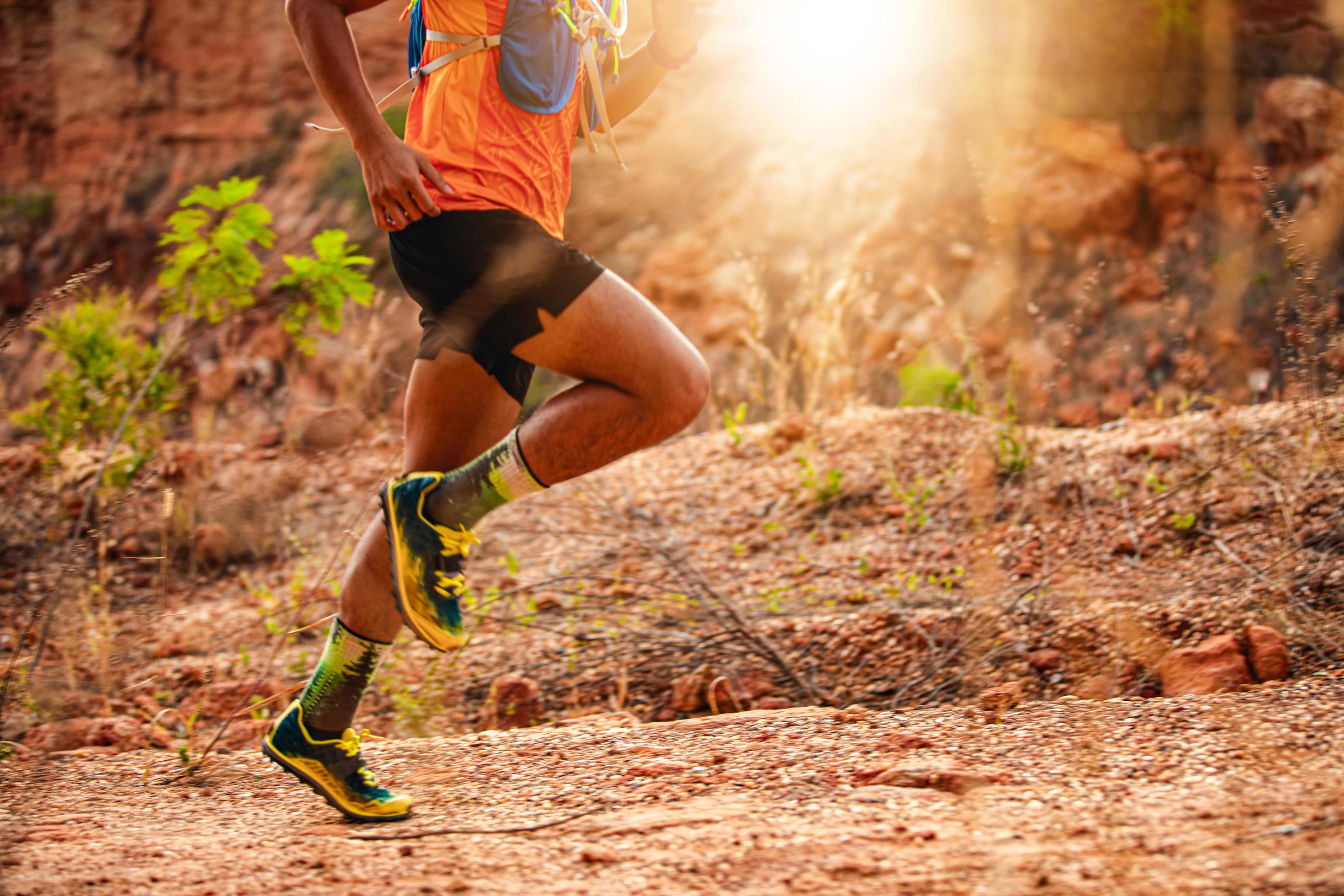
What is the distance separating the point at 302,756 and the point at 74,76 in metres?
10.9

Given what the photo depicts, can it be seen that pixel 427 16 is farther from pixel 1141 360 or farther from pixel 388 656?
pixel 1141 360

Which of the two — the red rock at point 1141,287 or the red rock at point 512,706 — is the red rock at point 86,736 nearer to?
the red rock at point 512,706

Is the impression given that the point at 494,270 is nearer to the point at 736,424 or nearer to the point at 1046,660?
the point at 1046,660

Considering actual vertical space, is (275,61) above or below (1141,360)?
above

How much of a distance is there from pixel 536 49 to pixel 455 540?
32.9 inches

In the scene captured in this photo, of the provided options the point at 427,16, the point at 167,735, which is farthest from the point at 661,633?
the point at 427,16

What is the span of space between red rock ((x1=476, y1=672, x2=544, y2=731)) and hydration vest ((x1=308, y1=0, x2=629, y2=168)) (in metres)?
1.51

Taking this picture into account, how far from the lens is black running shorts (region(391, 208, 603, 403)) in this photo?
1.58 meters

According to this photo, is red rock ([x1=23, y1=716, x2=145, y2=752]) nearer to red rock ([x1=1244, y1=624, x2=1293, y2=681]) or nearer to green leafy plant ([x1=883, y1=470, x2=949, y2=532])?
green leafy plant ([x1=883, y1=470, x2=949, y2=532])

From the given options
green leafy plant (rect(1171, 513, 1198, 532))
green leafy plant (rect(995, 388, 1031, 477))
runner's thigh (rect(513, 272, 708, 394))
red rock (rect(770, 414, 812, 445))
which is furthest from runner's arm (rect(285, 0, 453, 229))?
red rock (rect(770, 414, 812, 445))

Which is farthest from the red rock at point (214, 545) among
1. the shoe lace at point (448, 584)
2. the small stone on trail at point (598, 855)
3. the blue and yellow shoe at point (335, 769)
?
the small stone on trail at point (598, 855)

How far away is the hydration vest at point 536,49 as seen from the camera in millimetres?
1656

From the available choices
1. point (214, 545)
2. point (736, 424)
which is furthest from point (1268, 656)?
point (214, 545)

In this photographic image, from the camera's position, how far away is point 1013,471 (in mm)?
3598
